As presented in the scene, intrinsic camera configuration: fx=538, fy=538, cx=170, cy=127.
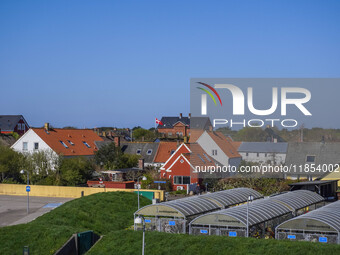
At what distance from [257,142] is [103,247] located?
3381 cm

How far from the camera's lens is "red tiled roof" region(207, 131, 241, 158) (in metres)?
57.3

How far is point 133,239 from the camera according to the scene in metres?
26.7

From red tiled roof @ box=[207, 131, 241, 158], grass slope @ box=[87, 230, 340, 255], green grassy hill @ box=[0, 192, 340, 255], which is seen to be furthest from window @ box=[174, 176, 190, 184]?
grass slope @ box=[87, 230, 340, 255]

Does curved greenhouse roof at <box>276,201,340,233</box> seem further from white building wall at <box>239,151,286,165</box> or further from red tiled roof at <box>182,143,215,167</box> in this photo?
white building wall at <box>239,151,286,165</box>

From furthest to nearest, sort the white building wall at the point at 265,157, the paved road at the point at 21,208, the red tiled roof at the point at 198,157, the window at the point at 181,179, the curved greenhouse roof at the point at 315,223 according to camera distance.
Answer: the white building wall at the point at 265,157 < the red tiled roof at the point at 198,157 < the window at the point at 181,179 < the paved road at the point at 21,208 < the curved greenhouse roof at the point at 315,223

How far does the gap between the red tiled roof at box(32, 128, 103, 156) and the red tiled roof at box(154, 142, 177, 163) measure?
850 centimetres

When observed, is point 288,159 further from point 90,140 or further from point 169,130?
point 169,130

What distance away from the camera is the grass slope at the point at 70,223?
28.2m

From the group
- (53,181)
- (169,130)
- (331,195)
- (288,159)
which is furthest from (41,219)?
(169,130)

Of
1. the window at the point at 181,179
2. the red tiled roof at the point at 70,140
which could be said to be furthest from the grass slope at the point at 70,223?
the red tiled roof at the point at 70,140

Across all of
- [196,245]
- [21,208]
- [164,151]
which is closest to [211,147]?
[164,151]

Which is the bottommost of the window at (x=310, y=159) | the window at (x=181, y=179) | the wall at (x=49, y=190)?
the wall at (x=49, y=190)

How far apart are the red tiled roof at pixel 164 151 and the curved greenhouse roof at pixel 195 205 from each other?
85.0 ft

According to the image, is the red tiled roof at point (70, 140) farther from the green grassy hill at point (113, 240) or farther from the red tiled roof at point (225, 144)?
the green grassy hill at point (113, 240)
